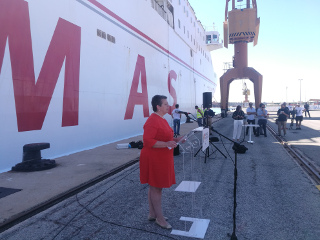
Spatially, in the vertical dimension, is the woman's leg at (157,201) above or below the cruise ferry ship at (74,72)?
below

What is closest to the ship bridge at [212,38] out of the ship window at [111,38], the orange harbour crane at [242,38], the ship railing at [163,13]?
the orange harbour crane at [242,38]

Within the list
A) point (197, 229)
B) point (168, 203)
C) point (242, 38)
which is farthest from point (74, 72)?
point (242, 38)

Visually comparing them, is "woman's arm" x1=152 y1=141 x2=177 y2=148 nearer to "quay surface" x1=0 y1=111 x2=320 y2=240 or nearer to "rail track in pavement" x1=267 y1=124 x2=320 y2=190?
"quay surface" x1=0 y1=111 x2=320 y2=240

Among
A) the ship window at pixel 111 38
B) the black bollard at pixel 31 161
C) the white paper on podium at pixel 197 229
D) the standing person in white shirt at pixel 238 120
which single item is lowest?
the white paper on podium at pixel 197 229

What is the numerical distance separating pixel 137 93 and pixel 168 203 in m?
10.3

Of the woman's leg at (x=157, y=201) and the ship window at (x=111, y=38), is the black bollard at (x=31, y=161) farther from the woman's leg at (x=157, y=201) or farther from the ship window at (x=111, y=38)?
the ship window at (x=111, y=38)

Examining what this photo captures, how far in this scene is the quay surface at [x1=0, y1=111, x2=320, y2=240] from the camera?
3266 millimetres

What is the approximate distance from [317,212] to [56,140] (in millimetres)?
7648

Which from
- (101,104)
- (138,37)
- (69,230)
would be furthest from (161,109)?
(138,37)

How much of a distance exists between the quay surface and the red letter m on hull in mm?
2030

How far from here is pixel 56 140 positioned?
27.3ft

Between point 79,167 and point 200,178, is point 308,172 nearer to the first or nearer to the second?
point 200,178

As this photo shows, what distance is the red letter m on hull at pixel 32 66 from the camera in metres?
6.75

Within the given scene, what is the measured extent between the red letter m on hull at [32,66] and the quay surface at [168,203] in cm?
203
